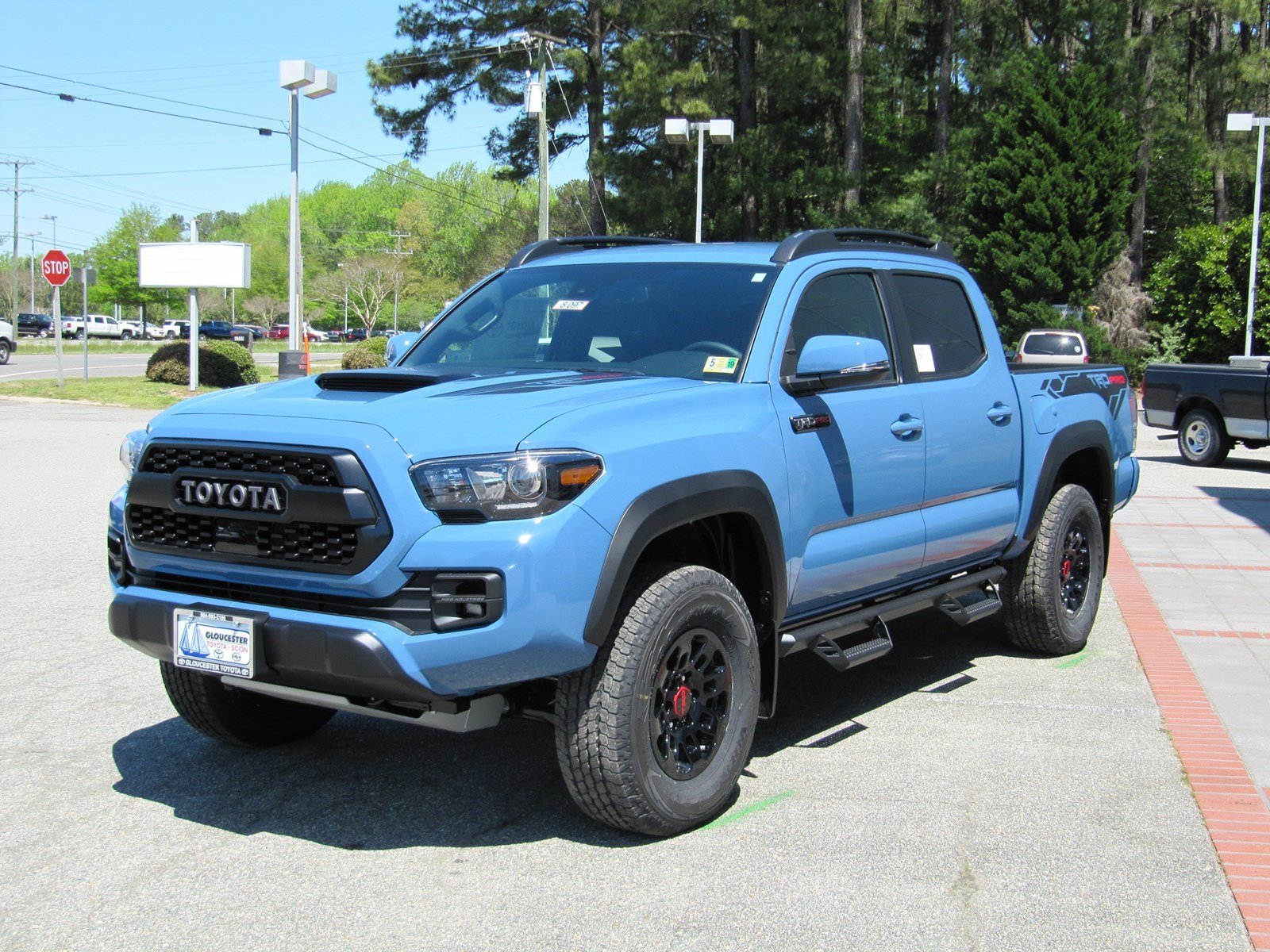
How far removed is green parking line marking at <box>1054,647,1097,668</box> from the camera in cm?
687

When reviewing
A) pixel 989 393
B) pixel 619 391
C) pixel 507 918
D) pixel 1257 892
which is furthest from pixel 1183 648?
pixel 507 918

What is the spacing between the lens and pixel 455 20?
140 ft

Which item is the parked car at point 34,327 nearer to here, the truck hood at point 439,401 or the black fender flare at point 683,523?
the truck hood at point 439,401

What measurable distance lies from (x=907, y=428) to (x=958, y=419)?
1.64 ft

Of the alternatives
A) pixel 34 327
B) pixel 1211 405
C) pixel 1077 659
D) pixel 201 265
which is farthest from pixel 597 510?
pixel 34 327

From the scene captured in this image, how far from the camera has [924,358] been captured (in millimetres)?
5863

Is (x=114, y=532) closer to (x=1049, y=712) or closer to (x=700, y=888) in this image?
(x=700, y=888)

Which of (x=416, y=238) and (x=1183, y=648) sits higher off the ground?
(x=416, y=238)

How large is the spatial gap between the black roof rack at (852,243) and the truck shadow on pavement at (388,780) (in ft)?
6.63

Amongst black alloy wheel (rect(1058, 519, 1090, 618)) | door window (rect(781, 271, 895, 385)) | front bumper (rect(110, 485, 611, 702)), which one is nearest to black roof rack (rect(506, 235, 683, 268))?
door window (rect(781, 271, 895, 385))

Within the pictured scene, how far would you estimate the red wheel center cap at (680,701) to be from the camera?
434 cm

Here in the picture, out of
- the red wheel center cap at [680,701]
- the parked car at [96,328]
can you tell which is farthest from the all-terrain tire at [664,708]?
the parked car at [96,328]

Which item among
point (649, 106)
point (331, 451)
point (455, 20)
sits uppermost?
point (455, 20)

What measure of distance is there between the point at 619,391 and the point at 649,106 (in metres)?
36.6
